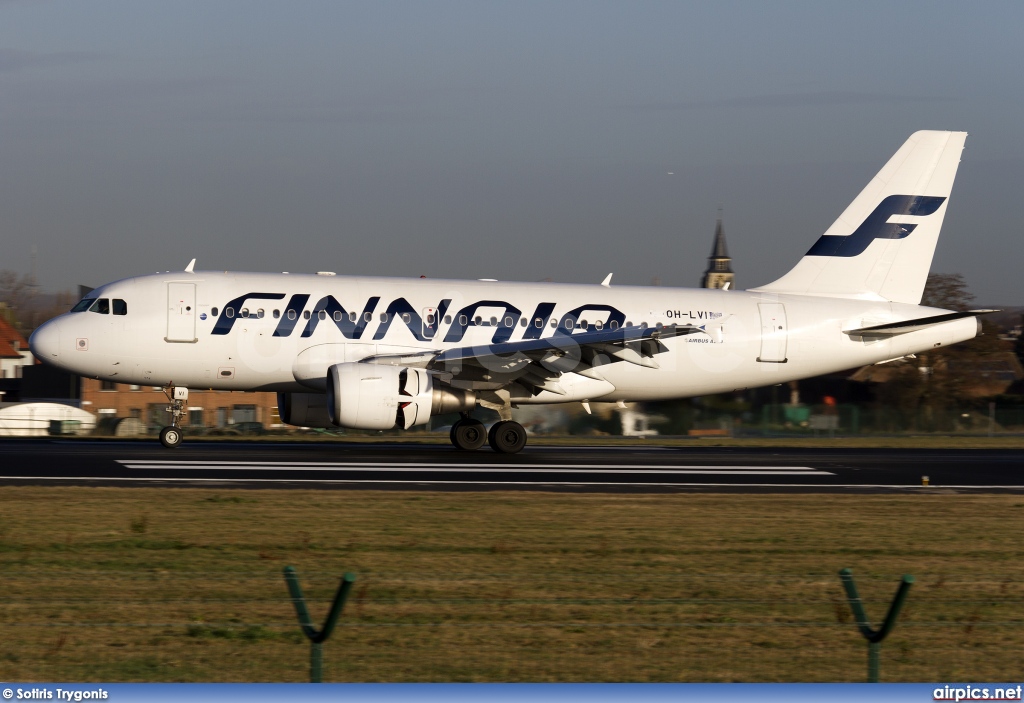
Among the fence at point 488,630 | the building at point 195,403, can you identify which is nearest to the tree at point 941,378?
the building at point 195,403

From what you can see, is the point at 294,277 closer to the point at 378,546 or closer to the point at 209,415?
the point at 378,546

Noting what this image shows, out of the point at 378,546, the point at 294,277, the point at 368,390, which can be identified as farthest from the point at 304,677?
the point at 294,277

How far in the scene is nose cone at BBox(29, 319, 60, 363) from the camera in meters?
24.8

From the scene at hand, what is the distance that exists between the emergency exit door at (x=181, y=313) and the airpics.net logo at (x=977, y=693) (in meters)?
20.6

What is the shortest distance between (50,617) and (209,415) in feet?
157

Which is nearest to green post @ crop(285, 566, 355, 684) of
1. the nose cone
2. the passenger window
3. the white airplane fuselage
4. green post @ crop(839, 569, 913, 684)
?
green post @ crop(839, 569, 913, 684)

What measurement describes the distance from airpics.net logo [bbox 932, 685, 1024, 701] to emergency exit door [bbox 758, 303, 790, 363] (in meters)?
21.7

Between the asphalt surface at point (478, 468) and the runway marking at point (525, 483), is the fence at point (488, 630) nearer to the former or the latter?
the runway marking at point (525, 483)

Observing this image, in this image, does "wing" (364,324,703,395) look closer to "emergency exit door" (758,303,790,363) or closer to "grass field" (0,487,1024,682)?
"emergency exit door" (758,303,790,363)

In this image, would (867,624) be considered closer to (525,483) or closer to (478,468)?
(525,483)

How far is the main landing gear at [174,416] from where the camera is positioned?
2494cm

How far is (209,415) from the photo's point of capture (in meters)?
56.1

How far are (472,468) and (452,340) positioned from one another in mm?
3897

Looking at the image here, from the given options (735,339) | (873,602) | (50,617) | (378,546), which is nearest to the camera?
(50,617)
